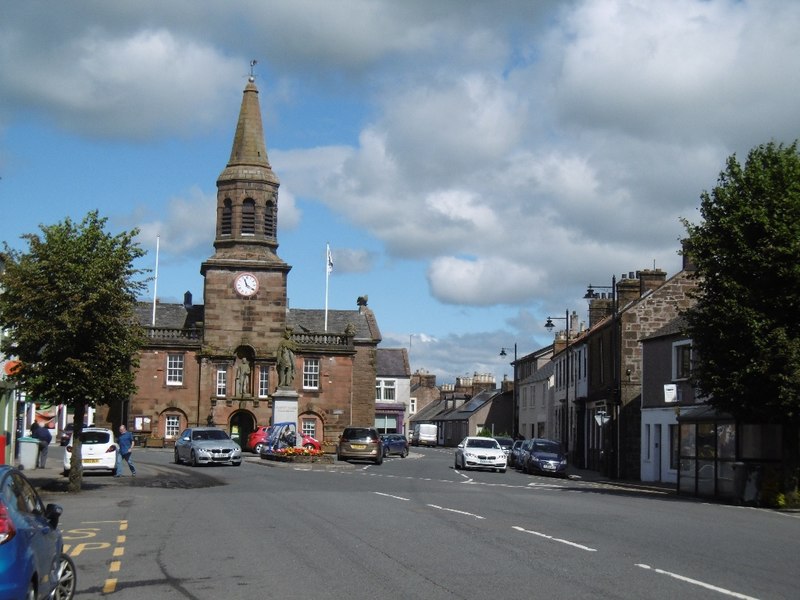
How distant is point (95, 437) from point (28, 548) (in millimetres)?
27815

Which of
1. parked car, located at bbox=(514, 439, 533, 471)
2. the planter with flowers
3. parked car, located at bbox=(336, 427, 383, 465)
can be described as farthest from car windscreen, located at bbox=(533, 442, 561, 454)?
the planter with flowers

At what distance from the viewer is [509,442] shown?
213 feet

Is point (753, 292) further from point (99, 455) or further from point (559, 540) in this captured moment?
point (99, 455)

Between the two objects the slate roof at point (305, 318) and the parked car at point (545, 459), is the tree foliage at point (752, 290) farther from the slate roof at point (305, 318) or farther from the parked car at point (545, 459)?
the slate roof at point (305, 318)

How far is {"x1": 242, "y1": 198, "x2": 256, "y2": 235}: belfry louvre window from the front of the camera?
239 feet

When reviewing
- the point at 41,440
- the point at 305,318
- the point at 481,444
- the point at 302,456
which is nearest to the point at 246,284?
the point at 305,318

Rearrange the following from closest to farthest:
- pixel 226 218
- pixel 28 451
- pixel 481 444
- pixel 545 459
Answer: pixel 28 451, pixel 545 459, pixel 481 444, pixel 226 218

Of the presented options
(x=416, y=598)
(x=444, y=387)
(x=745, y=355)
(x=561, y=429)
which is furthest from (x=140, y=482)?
(x=444, y=387)

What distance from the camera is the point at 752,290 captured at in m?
26.6

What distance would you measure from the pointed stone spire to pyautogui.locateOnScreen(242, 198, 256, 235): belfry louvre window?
5.72 ft

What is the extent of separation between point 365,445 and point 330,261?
91.1 ft

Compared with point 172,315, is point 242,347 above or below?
below

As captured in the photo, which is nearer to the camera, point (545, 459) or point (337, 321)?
point (545, 459)

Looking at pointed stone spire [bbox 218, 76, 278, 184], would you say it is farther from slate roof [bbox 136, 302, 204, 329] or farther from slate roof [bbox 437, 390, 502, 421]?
slate roof [bbox 437, 390, 502, 421]
